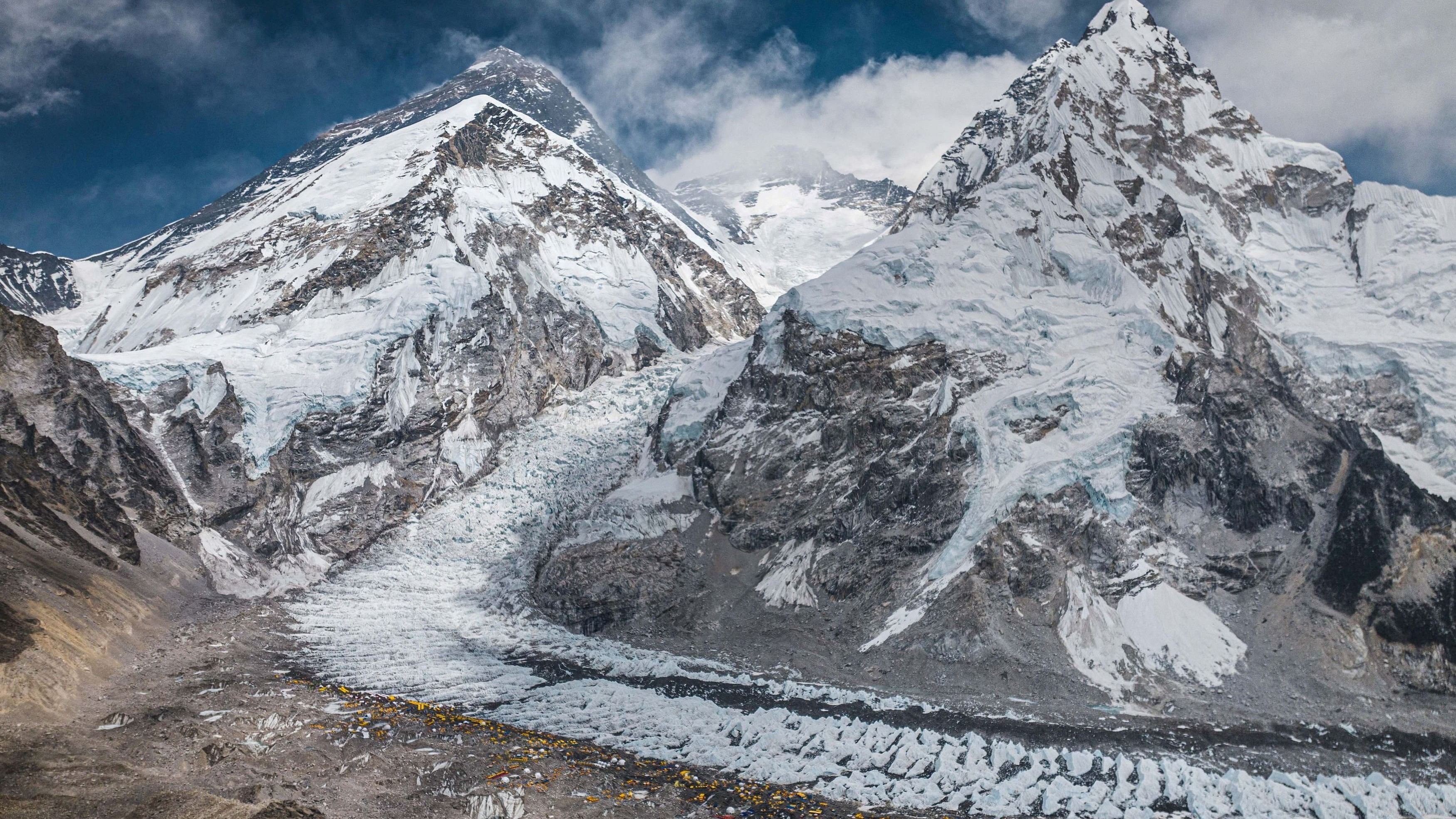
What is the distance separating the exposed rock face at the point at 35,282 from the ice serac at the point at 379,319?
2.84 meters

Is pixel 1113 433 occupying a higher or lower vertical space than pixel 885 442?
lower

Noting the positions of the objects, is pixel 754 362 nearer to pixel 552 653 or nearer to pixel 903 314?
pixel 903 314

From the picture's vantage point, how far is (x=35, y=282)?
124562mm

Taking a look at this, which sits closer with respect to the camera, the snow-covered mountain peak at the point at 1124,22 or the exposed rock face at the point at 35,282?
the snow-covered mountain peak at the point at 1124,22

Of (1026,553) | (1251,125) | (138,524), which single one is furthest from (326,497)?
(1251,125)

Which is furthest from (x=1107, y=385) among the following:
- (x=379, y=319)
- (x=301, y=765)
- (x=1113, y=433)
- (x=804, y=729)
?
(x=379, y=319)

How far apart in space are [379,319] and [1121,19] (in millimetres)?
103721

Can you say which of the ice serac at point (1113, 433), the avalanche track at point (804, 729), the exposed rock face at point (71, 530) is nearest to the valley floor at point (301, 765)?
the exposed rock face at point (71, 530)

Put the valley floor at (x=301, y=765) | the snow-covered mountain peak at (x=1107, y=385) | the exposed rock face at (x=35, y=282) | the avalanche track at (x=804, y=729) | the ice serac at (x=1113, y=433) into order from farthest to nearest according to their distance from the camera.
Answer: the exposed rock face at (x=35, y=282) < the snow-covered mountain peak at (x=1107, y=385) < the ice serac at (x=1113, y=433) < the avalanche track at (x=804, y=729) < the valley floor at (x=301, y=765)

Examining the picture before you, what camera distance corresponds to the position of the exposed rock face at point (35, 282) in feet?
395

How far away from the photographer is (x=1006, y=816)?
37.9 m

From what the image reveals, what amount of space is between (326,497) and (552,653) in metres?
35.6

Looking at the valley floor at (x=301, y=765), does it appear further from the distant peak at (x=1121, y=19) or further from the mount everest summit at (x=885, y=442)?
the distant peak at (x=1121, y=19)

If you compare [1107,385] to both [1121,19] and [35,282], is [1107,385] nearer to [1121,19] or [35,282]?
[1121,19]
